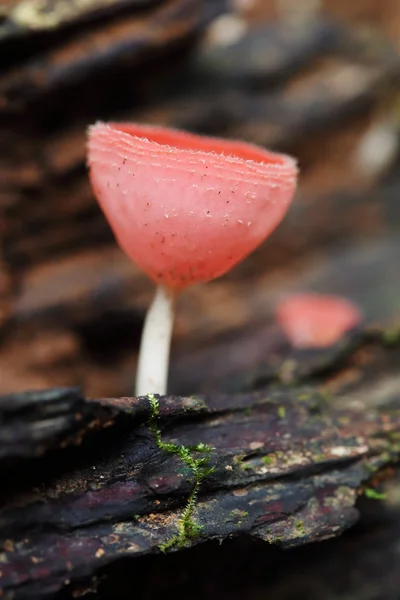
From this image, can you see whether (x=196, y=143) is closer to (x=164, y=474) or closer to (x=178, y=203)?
(x=178, y=203)

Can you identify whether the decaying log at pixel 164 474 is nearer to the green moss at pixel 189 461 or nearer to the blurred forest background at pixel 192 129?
the green moss at pixel 189 461

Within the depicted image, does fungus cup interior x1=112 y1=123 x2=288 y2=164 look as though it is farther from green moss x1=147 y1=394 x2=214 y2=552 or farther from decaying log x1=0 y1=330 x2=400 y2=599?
green moss x1=147 y1=394 x2=214 y2=552

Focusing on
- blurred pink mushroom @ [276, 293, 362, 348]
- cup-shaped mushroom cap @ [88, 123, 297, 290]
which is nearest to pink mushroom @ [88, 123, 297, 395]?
cup-shaped mushroom cap @ [88, 123, 297, 290]

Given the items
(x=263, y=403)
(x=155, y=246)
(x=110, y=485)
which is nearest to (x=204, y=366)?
(x=263, y=403)

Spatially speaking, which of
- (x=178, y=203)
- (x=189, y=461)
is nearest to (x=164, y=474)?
(x=189, y=461)

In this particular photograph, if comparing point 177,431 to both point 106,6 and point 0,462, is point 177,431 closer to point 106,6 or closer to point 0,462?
point 0,462

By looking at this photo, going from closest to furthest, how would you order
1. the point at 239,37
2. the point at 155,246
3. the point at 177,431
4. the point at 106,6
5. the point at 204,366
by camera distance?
the point at 177,431, the point at 155,246, the point at 106,6, the point at 204,366, the point at 239,37

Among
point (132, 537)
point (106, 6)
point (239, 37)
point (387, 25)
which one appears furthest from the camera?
point (387, 25)
